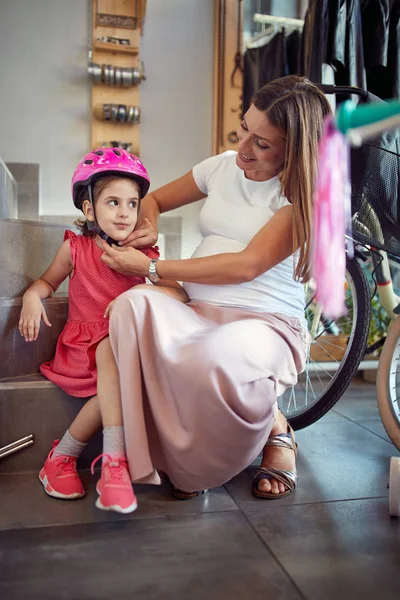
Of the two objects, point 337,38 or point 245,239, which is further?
point 337,38

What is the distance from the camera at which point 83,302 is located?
159cm

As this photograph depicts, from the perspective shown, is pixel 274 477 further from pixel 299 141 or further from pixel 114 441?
pixel 299 141

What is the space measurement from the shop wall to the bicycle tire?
139 cm

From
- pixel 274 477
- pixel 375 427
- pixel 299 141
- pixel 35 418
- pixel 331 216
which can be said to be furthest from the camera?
pixel 375 427

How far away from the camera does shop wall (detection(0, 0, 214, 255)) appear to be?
287 cm

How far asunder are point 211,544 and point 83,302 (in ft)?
2.39

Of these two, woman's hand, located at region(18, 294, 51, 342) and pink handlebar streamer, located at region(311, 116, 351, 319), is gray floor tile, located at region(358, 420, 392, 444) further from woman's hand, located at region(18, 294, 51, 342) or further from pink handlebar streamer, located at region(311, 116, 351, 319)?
pink handlebar streamer, located at region(311, 116, 351, 319)

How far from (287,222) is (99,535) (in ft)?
2.58

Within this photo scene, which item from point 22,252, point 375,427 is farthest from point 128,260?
point 375,427

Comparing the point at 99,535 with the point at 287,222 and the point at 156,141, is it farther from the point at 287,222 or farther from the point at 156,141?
the point at 156,141

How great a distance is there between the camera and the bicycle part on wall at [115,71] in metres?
2.85

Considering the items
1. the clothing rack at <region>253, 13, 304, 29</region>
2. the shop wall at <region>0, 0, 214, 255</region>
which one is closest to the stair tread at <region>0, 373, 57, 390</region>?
the shop wall at <region>0, 0, 214, 255</region>

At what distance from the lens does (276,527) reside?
1249 mm

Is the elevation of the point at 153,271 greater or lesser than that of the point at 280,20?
lesser
